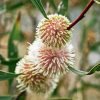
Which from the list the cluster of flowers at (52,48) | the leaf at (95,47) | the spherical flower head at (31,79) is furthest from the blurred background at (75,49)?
the cluster of flowers at (52,48)

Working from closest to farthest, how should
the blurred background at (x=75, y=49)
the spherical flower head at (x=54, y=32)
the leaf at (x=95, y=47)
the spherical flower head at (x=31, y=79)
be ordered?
the spherical flower head at (x=54, y=32) → the spherical flower head at (x=31, y=79) → the blurred background at (x=75, y=49) → the leaf at (x=95, y=47)

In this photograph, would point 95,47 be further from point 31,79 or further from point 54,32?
point 54,32

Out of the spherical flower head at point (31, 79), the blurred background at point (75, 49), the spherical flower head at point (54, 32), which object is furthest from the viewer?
the blurred background at point (75, 49)

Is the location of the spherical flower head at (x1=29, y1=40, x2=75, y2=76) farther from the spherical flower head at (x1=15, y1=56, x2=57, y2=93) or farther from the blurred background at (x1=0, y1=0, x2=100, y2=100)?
the blurred background at (x1=0, y1=0, x2=100, y2=100)

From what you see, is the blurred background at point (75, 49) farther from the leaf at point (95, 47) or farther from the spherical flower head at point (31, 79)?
the spherical flower head at point (31, 79)

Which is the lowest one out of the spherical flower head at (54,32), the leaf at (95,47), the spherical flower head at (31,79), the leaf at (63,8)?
the spherical flower head at (31,79)

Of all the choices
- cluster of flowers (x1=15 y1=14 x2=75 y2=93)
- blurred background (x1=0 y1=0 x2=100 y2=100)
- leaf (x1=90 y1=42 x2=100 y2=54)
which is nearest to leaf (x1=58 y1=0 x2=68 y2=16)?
cluster of flowers (x1=15 y1=14 x2=75 y2=93)

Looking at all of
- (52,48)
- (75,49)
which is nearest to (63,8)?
(52,48)
